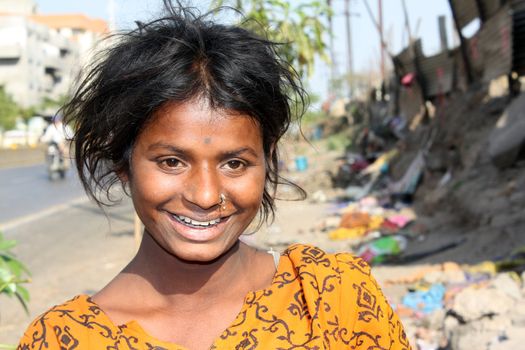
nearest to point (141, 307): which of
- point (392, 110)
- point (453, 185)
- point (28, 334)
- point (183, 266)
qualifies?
point (183, 266)

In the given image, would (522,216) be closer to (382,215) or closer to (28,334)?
A: (382,215)

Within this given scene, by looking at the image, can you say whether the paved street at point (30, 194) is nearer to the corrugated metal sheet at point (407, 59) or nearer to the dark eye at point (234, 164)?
the corrugated metal sheet at point (407, 59)

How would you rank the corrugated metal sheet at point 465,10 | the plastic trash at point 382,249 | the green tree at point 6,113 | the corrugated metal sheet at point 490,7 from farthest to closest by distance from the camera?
1. the green tree at point 6,113
2. the corrugated metal sheet at point 465,10
3. the corrugated metal sheet at point 490,7
4. the plastic trash at point 382,249

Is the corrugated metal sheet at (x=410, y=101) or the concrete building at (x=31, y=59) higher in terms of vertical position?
the corrugated metal sheet at (x=410, y=101)

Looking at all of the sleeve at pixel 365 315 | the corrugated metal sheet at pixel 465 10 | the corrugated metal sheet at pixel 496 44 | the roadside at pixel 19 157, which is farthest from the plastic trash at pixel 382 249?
the roadside at pixel 19 157

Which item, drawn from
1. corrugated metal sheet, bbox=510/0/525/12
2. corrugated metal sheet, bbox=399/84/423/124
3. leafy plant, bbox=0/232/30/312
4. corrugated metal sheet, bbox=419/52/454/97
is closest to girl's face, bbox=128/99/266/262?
leafy plant, bbox=0/232/30/312

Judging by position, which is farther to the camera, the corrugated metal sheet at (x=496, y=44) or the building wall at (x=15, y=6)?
the building wall at (x=15, y=6)

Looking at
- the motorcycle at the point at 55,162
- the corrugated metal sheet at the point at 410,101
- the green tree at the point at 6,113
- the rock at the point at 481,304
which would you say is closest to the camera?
the rock at the point at 481,304

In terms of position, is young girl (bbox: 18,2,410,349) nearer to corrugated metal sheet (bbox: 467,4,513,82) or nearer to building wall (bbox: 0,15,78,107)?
corrugated metal sheet (bbox: 467,4,513,82)

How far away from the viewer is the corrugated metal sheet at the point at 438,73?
11.1 meters

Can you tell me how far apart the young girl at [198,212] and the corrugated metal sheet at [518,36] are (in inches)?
245

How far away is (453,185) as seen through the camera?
9000 millimetres

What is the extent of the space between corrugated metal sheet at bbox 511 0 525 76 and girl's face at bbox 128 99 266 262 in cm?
631

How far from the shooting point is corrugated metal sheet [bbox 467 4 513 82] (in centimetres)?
735
